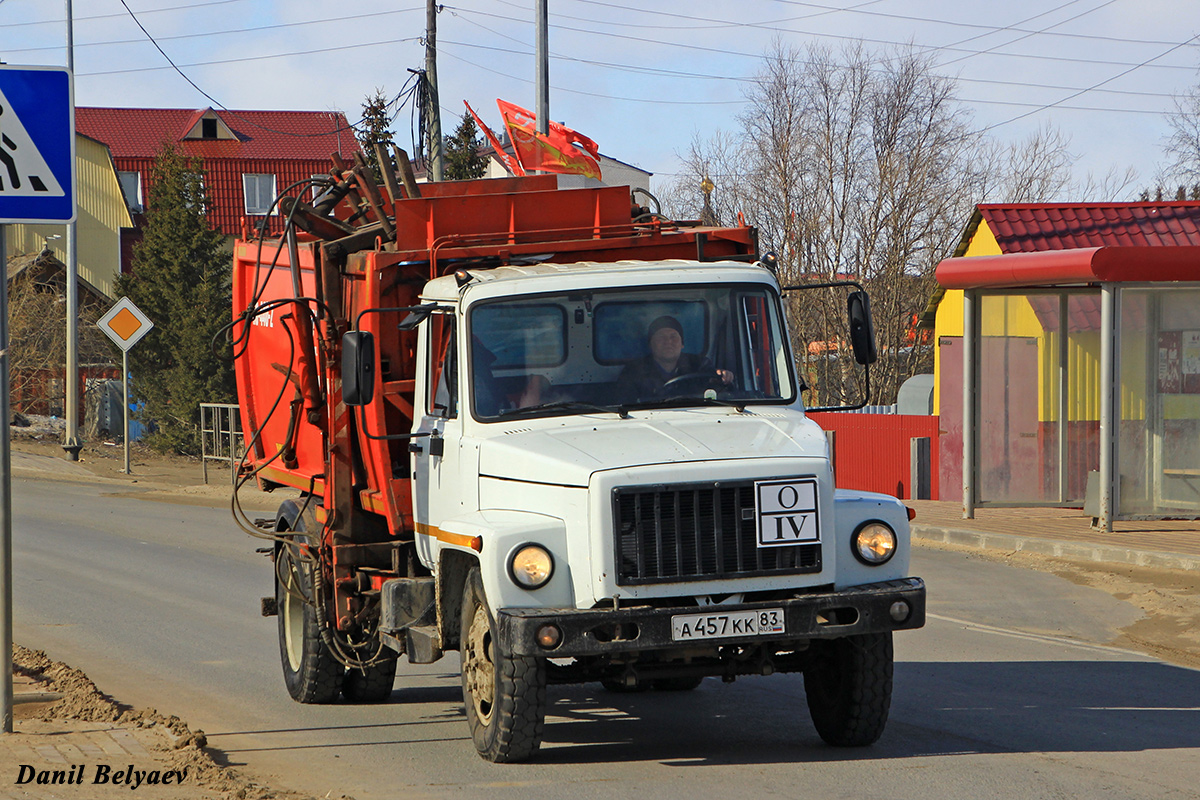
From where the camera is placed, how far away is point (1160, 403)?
16766 millimetres

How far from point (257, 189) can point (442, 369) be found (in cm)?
5581

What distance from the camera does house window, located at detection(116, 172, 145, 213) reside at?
5991 cm

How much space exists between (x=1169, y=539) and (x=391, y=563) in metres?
10.6

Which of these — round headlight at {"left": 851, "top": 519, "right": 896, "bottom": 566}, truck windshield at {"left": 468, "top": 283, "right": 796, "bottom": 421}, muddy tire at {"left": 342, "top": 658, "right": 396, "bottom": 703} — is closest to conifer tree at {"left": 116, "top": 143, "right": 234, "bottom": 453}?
muddy tire at {"left": 342, "top": 658, "right": 396, "bottom": 703}

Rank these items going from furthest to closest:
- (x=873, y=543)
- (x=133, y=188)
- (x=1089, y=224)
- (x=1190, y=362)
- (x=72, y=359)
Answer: (x=133, y=188), (x=72, y=359), (x=1089, y=224), (x=1190, y=362), (x=873, y=543)

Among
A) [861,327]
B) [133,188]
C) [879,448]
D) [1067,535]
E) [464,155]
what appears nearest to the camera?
[861,327]

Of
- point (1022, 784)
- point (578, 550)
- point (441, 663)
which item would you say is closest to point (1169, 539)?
point (441, 663)

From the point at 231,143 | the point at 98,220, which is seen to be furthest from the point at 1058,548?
the point at 231,143

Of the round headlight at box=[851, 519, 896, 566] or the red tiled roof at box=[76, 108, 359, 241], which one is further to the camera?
the red tiled roof at box=[76, 108, 359, 241]

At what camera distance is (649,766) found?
21.7ft

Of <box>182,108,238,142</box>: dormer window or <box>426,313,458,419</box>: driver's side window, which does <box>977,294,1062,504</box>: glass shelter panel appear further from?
<box>182,108,238,142</box>: dormer window

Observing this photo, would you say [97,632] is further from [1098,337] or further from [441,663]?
[1098,337]

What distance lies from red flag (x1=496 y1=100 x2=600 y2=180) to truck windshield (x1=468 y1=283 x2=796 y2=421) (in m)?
18.0

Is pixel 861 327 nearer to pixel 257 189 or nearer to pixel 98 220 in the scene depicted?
pixel 98 220
